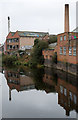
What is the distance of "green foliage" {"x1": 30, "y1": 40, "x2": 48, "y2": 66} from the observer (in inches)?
1121

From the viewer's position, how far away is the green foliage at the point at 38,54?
1121 inches

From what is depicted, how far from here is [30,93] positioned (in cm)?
1207

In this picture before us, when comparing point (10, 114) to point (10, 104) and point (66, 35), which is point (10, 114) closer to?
point (10, 104)

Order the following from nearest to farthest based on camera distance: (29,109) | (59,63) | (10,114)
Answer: (10,114), (29,109), (59,63)

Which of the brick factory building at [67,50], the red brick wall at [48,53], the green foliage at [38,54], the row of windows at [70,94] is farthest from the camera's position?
the green foliage at [38,54]

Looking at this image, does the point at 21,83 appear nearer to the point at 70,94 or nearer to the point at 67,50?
the point at 70,94

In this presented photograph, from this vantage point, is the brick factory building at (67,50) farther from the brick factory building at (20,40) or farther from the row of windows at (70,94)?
the brick factory building at (20,40)

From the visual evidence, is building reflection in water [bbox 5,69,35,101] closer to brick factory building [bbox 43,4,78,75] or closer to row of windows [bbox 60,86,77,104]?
row of windows [bbox 60,86,77,104]

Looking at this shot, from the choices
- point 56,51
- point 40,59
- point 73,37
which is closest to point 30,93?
point 73,37

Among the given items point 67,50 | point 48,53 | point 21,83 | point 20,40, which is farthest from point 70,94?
point 20,40

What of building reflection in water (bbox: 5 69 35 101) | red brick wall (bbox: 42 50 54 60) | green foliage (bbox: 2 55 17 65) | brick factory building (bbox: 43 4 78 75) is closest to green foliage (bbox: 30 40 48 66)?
red brick wall (bbox: 42 50 54 60)

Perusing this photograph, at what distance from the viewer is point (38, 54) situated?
28984 mm

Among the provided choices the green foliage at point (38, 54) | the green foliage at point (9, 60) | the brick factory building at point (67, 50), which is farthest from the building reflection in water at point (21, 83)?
the green foliage at point (9, 60)

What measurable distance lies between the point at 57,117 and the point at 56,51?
17.8 meters
